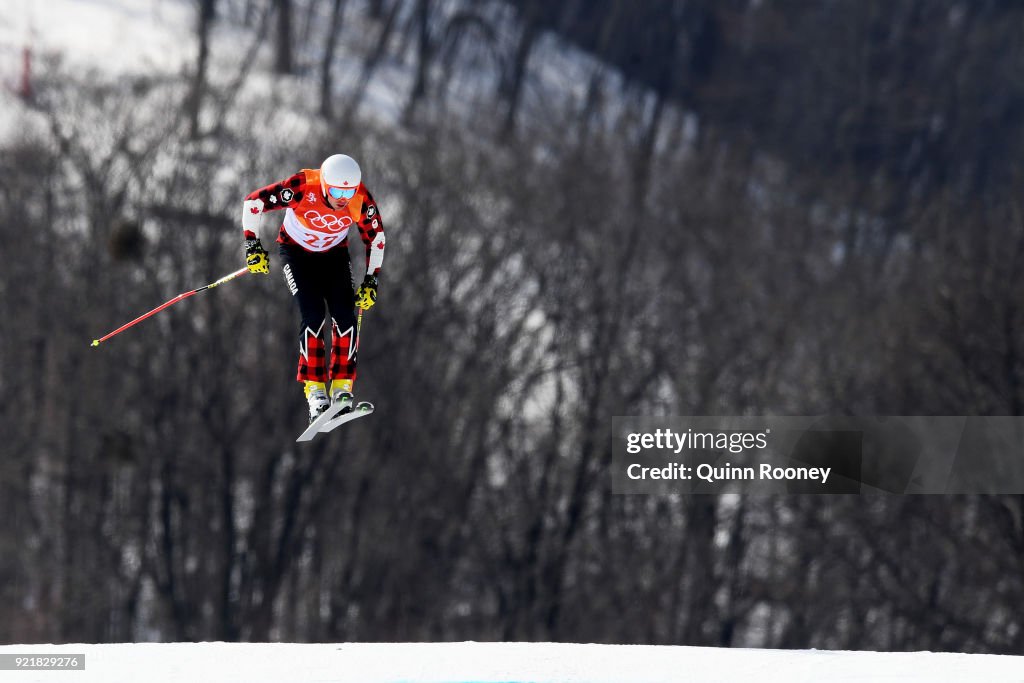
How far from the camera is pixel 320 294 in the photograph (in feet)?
28.6

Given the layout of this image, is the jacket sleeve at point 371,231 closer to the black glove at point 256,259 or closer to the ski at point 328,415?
the black glove at point 256,259

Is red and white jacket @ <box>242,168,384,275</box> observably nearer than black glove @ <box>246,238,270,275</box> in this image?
Yes

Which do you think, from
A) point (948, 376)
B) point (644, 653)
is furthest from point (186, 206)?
point (644, 653)

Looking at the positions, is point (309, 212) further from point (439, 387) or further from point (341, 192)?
point (439, 387)

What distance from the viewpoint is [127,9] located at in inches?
1667

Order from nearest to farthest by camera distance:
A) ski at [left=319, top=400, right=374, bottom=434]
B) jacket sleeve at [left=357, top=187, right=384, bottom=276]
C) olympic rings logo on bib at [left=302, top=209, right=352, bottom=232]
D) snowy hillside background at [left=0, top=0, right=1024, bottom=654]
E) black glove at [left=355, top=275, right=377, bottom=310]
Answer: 1. olympic rings logo on bib at [left=302, top=209, right=352, bottom=232]
2. jacket sleeve at [left=357, top=187, right=384, bottom=276]
3. ski at [left=319, top=400, right=374, bottom=434]
4. black glove at [left=355, top=275, right=377, bottom=310]
5. snowy hillside background at [left=0, top=0, right=1024, bottom=654]

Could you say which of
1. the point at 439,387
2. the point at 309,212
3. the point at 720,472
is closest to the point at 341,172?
the point at 309,212

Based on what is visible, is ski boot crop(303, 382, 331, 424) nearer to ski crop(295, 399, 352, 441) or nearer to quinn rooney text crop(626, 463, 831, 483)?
ski crop(295, 399, 352, 441)

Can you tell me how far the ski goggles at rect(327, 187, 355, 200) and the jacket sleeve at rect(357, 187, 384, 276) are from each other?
13.8 inches

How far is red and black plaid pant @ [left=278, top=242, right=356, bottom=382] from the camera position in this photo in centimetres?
868

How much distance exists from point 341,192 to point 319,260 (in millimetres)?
733

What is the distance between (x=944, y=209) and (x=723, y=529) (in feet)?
36.3

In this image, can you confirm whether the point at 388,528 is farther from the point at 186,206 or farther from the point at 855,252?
the point at 855,252

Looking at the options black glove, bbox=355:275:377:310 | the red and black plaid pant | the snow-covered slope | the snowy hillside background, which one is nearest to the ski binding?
the red and black plaid pant
